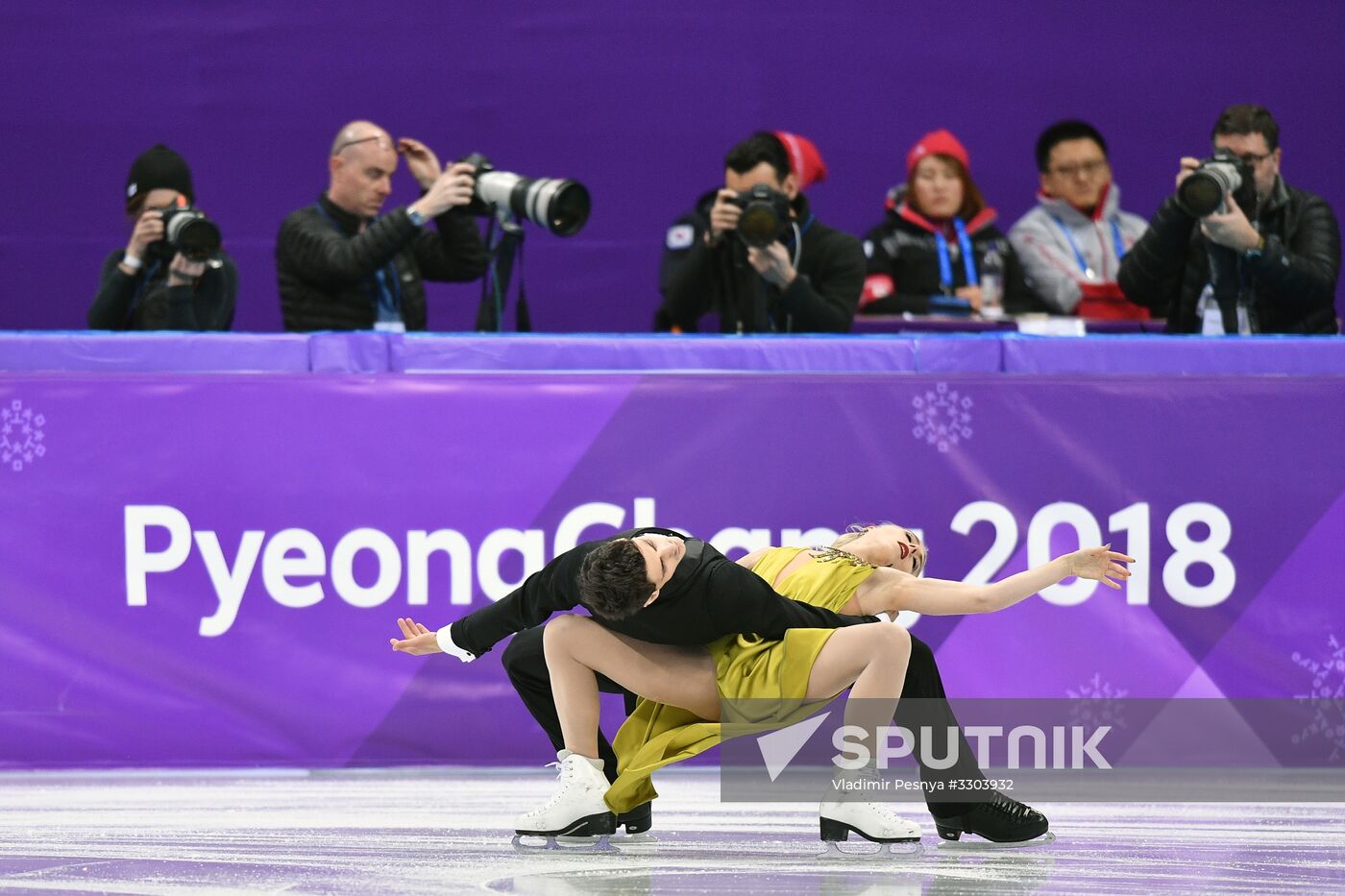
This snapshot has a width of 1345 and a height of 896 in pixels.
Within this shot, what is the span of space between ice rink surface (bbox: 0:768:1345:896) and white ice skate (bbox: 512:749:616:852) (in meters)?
0.07

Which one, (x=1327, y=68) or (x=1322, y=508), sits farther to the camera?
(x=1327, y=68)

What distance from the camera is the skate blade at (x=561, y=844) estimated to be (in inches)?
165

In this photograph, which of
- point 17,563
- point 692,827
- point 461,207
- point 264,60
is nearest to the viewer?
point 692,827

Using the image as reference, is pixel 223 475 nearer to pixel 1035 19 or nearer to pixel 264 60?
pixel 264 60

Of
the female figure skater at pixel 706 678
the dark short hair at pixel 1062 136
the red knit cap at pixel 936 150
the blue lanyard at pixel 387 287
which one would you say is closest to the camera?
the female figure skater at pixel 706 678

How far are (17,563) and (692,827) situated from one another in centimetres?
210

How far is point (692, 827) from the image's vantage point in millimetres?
4492

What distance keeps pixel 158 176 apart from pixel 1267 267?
3.68 metres

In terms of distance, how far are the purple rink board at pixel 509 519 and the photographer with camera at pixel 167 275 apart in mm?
835

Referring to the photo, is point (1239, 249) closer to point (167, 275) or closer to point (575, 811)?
point (575, 811)

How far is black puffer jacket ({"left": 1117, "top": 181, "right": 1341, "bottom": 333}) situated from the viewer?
6.00m

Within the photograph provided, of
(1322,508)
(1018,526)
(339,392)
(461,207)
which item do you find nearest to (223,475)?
(339,392)

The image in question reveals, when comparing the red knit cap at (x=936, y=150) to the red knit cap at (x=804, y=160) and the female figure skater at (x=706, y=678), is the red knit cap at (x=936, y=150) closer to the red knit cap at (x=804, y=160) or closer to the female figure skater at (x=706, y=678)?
the red knit cap at (x=804, y=160)

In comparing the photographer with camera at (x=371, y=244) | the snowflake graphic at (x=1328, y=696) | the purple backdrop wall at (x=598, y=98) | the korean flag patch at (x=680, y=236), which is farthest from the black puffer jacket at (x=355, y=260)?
the snowflake graphic at (x=1328, y=696)
